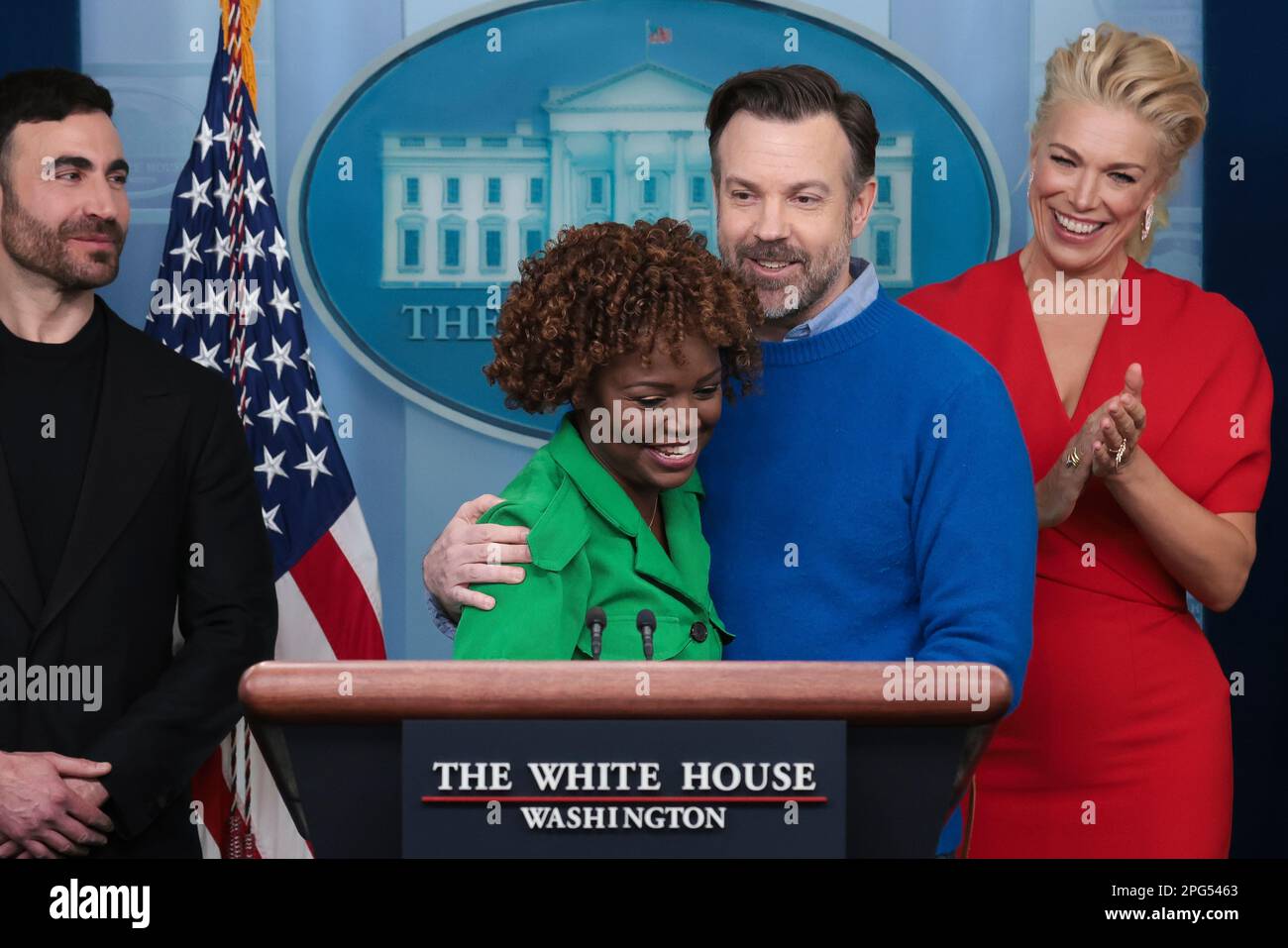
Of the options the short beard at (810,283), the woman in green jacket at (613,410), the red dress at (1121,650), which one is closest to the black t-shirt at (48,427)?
the woman in green jacket at (613,410)

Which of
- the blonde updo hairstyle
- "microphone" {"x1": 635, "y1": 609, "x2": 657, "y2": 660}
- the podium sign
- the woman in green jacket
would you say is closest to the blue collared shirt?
the woman in green jacket

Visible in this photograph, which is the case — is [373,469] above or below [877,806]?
above

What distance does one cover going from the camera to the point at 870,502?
2307 millimetres

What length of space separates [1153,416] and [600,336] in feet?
4.58

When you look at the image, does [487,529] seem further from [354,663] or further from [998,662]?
[998,662]

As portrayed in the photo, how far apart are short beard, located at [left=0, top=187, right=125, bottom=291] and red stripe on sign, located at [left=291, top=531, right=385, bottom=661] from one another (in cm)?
74

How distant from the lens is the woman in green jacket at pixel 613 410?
1983 mm

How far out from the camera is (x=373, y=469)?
3686 mm

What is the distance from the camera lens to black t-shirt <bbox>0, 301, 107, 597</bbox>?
2900mm

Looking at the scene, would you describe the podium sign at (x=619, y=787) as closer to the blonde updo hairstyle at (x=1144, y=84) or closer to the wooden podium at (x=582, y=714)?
the wooden podium at (x=582, y=714)

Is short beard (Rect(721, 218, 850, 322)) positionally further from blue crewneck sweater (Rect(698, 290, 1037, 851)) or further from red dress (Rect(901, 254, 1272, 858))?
red dress (Rect(901, 254, 1272, 858))

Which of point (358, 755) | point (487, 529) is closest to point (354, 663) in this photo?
point (358, 755)

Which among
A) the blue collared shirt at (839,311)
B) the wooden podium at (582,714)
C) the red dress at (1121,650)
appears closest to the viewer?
the wooden podium at (582,714)

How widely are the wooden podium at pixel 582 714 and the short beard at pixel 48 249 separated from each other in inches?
62.7
